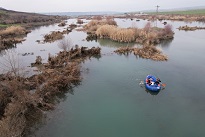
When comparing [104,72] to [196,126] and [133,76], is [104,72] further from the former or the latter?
→ [196,126]

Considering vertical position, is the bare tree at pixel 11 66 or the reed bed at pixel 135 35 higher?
the reed bed at pixel 135 35

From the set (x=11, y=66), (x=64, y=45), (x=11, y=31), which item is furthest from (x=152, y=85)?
(x=11, y=31)

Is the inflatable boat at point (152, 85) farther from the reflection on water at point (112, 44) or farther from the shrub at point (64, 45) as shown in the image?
the reflection on water at point (112, 44)

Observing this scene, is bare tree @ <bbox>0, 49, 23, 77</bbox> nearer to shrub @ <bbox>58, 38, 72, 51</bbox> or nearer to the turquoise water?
the turquoise water

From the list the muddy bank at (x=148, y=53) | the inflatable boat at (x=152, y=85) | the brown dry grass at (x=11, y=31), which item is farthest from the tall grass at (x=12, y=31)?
the inflatable boat at (x=152, y=85)

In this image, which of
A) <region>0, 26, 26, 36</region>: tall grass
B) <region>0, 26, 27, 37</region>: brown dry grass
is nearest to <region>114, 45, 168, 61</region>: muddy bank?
<region>0, 26, 27, 37</region>: brown dry grass

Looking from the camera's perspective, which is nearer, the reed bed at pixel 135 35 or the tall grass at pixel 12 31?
the reed bed at pixel 135 35

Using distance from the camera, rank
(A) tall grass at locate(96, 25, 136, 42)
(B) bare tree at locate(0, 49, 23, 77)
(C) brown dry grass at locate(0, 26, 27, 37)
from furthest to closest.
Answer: (C) brown dry grass at locate(0, 26, 27, 37) → (A) tall grass at locate(96, 25, 136, 42) → (B) bare tree at locate(0, 49, 23, 77)
